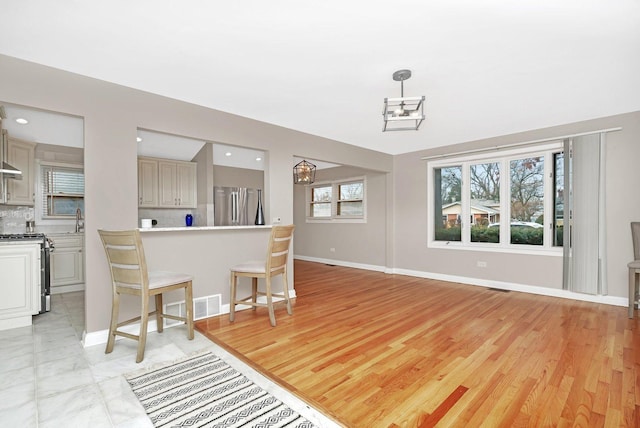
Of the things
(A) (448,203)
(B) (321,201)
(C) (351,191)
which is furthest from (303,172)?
(A) (448,203)

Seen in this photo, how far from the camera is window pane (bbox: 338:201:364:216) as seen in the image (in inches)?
268

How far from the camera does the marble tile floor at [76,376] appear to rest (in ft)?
5.45

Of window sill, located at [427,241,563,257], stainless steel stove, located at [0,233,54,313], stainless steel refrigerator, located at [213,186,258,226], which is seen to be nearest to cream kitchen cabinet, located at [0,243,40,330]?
stainless steel stove, located at [0,233,54,313]

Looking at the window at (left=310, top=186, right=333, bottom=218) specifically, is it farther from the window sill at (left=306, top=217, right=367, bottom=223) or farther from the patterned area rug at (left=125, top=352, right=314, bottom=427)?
the patterned area rug at (left=125, top=352, right=314, bottom=427)

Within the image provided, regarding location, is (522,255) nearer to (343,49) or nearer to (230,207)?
(343,49)

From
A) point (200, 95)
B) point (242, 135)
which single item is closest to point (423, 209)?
point (242, 135)

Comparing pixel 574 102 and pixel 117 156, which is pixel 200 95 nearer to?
pixel 117 156

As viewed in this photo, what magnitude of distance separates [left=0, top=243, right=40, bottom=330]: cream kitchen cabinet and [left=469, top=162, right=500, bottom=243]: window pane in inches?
232

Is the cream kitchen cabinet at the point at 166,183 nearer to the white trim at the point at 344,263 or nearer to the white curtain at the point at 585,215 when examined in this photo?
the white trim at the point at 344,263

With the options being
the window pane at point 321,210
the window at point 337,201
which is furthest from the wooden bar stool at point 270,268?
the window pane at point 321,210

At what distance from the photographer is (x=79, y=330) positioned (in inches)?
118

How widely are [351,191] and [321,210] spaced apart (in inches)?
42.3

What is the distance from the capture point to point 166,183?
5.57 metres

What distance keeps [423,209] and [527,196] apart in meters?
1.61
